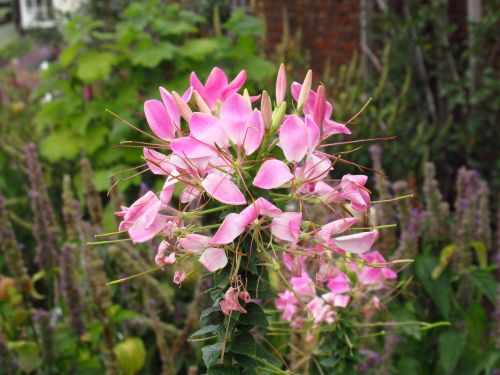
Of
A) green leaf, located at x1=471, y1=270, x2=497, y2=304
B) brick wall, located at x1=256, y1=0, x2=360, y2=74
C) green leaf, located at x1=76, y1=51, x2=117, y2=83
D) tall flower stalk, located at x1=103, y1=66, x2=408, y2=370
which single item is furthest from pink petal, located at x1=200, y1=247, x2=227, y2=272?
brick wall, located at x1=256, y1=0, x2=360, y2=74

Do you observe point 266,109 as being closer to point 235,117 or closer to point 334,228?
point 235,117

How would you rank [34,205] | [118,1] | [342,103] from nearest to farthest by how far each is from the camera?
[34,205] < [342,103] < [118,1]

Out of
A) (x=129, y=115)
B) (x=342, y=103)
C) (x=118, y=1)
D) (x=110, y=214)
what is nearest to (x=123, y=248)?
(x=110, y=214)

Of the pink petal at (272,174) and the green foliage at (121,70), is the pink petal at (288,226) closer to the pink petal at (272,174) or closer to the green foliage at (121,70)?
the pink petal at (272,174)

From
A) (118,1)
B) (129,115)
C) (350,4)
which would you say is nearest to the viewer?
(129,115)

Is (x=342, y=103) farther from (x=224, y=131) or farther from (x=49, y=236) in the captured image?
(x=224, y=131)

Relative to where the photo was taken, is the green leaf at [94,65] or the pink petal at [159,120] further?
the green leaf at [94,65]

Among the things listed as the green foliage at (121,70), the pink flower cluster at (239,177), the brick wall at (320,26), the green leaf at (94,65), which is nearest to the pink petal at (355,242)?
the pink flower cluster at (239,177)
